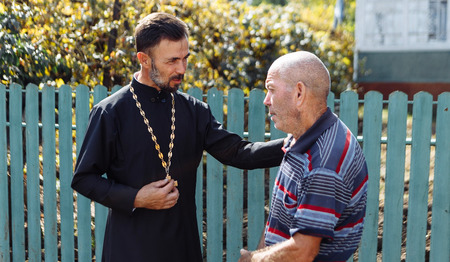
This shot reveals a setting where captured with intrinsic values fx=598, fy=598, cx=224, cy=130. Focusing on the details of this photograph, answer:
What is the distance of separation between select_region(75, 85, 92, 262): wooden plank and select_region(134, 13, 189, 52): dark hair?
77.3 inches

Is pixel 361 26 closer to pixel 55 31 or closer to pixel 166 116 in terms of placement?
pixel 55 31

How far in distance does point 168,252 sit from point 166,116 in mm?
650

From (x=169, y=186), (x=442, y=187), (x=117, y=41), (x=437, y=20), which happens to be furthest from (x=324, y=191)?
(x=437, y=20)

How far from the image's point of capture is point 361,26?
14344mm

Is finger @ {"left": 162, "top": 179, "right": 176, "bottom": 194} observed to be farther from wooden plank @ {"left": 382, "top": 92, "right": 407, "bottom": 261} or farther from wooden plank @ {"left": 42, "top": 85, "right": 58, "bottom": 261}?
wooden plank @ {"left": 42, "top": 85, "right": 58, "bottom": 261}

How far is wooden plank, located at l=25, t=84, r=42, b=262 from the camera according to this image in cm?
482

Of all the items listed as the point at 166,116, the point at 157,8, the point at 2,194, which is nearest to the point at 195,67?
the point at 157,8

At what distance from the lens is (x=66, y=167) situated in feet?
15.5

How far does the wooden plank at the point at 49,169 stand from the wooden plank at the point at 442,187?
288 cm

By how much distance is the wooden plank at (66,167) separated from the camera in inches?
185

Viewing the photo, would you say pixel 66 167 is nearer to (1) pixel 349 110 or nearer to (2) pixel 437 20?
(1) pixel 349 110

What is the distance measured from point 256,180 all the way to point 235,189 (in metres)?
0.18

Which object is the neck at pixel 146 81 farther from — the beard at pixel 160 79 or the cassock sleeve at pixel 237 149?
the cassock sleeve at pixel 237 149

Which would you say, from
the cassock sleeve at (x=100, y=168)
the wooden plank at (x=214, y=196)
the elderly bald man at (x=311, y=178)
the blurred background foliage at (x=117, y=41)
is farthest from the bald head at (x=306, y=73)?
the blurred background foliage at (x=117, y=41)
